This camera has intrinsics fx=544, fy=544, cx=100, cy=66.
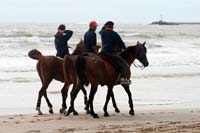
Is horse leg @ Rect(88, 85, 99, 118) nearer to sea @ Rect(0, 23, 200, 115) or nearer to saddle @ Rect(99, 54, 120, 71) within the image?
saddle @ Rect(99, 54, 120, 71)

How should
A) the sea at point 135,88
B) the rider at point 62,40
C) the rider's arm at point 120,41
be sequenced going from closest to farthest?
the rider's arm at point 120,41 → the rider at point 62,40 → the sea at point 135,88

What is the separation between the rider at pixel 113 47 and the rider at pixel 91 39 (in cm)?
21

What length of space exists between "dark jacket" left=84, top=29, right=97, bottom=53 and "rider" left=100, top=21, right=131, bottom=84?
0.22m

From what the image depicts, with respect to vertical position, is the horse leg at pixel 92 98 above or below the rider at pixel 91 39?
below

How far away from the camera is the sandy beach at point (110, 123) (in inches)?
412

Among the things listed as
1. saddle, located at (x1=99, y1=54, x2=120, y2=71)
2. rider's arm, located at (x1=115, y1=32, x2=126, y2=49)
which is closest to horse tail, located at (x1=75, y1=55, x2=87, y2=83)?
saddle, located at (x1=99, y1=54, x2=120, y2=71)

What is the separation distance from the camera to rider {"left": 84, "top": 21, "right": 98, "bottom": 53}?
41.9ft

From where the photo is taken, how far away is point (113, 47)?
502 inches

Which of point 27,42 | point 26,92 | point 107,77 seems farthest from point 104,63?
point 27,42

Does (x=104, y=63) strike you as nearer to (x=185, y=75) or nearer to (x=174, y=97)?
(x=174, y=97)

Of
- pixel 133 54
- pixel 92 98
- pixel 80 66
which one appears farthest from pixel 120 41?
pixel 92 98

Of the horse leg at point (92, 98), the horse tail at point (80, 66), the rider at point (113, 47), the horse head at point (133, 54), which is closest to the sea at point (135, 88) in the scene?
the horse leg at point (92, 98)

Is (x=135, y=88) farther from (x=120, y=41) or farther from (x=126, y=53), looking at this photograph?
(x=120, y=41)

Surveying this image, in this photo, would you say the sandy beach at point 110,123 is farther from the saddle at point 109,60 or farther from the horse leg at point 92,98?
the saddle at point 109,60
